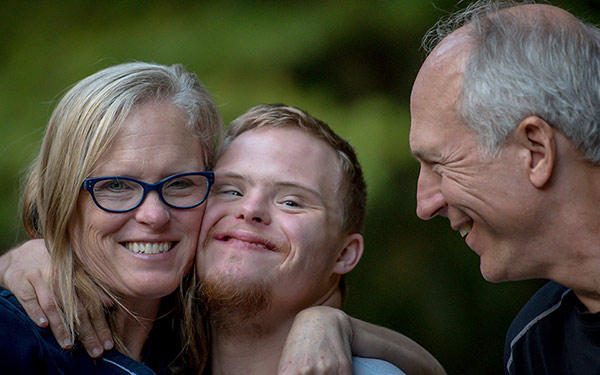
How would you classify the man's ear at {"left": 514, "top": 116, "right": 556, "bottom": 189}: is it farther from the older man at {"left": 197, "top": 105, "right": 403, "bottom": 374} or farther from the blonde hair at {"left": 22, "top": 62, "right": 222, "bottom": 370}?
the blonde hair at {"left": 22, "top": 62, "right": 222, "bottom": 370}

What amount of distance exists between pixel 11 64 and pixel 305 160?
2168 millimetres

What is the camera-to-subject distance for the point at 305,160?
98.5 inches

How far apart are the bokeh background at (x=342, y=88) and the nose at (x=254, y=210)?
1394 millimetres

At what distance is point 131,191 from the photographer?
2203mm

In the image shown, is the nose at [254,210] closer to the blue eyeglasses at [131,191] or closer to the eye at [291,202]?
the eye at [291,202]

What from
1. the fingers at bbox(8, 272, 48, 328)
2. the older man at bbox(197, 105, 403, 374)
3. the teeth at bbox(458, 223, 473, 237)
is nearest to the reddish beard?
the older man at bbox(197, 105, 403, 374)

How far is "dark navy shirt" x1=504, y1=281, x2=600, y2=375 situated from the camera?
1.97 metres

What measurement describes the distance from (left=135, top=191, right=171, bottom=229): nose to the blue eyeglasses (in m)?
0.01

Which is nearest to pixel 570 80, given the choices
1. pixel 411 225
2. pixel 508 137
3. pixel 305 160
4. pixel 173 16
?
pixel 508 137

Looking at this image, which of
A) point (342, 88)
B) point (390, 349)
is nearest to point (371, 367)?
point (390, 349)

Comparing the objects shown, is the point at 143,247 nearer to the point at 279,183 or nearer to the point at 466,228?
the point at 279,183

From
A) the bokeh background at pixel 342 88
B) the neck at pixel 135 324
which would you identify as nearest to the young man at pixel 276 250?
Result: the neck at pixel 135 324

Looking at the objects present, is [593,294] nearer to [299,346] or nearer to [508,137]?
[508,137]

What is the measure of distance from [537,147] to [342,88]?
2.10m
